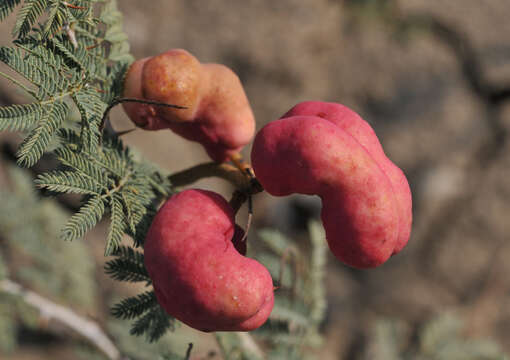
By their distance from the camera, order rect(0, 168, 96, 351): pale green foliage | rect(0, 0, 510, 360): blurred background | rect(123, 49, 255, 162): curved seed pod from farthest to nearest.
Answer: rect(0, 0, 510, 360): blurred background, rect(0, 168, 96, 351): pale green foliage, rect(123, 49, 255, 162): curved seed pod

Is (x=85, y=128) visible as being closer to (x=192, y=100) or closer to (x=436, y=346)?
(x=192, y=100)

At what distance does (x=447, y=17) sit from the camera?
3.23 metres

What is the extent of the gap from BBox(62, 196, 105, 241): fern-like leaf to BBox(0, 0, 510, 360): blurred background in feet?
7.12

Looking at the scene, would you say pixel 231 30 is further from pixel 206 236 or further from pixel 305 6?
pixel 206 236

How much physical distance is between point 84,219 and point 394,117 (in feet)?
9.19

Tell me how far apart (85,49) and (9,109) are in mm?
150

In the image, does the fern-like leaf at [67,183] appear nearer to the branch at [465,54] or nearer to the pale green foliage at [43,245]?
the pale green foliage at [43,245]

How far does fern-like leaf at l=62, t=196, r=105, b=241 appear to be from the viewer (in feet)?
1.90

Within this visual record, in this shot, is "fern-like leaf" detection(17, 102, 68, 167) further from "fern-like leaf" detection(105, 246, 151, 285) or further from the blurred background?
the blurred background

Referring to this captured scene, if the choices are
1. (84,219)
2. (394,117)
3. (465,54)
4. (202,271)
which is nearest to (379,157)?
(202,271)

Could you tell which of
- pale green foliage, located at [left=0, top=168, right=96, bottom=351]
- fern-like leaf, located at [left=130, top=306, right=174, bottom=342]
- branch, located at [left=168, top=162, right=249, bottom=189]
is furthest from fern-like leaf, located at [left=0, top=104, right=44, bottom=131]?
pale green foliage, located at [left=0, top=168, right=96, bottom=351]

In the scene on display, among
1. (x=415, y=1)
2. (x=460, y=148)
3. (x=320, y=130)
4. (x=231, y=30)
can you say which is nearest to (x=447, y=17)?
(x=415, y=1)

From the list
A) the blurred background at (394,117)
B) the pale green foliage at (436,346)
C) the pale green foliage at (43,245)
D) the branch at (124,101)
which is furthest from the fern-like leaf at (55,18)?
the blurred background at (394,117)

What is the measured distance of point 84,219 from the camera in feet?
1.98
